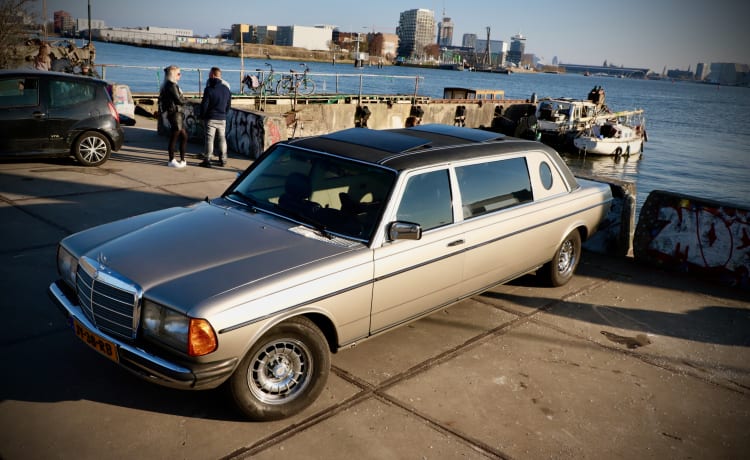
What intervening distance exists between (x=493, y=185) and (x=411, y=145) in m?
0.88

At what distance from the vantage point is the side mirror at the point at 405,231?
4098 mm

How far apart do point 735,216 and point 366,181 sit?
498 centimetres

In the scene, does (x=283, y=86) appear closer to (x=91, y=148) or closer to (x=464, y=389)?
(x=91, y=148)

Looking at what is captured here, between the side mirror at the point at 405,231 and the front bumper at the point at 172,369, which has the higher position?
the side mirror at the point at 405,231

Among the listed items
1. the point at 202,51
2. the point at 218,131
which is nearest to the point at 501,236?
the point at 218,131

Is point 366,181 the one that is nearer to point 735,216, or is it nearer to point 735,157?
point 735,216

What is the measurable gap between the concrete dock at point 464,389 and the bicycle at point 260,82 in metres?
21.0

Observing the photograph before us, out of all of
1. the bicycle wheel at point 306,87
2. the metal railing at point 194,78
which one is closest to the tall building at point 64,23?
the metal railing at point 194,78

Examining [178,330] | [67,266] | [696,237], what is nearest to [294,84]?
[696,237]

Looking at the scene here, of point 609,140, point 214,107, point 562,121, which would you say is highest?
point 214,107

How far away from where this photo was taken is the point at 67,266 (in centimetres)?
414

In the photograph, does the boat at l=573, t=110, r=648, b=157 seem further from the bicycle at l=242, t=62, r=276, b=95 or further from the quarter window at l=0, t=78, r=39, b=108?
the quarter window at l=0, t=78, r=39, b=108

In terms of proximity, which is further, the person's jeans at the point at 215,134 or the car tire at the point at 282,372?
the person's jeans at the point at 215,134

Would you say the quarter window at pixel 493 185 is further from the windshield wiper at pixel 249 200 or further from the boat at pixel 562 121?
the boat at pixel 562 121
